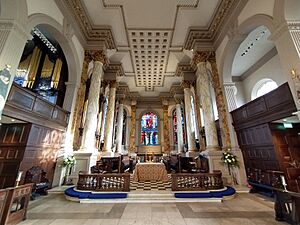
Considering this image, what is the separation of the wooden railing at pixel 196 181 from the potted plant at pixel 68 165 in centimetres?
404

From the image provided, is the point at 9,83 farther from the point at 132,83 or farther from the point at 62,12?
the point at 132,83

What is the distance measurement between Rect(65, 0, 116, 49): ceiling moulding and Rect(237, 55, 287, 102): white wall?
9.04 m

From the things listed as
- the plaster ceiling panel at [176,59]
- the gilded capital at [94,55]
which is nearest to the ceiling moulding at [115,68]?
the gilded capital at [94,55]

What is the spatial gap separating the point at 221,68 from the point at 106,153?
8.04m

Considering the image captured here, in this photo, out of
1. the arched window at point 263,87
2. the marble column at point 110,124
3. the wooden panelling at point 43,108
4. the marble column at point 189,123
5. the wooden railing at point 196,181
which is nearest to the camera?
the wooden railing at point 196,181

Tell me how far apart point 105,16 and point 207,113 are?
6.64 metres

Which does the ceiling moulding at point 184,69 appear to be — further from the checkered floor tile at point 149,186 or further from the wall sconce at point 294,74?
the checkered floor tile at point 149,186

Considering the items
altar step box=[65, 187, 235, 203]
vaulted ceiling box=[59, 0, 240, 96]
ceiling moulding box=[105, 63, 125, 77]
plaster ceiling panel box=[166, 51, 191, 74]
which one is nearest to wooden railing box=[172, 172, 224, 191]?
altar step box=[65, 187, 235, 203]

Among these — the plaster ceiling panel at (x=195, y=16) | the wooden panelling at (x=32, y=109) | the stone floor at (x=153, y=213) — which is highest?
the plaster ceiling panel at (x=195, y=16)

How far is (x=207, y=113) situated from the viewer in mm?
7414

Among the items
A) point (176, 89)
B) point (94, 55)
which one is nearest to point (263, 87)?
point (176, 89)

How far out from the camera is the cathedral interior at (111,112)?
376 centimetres

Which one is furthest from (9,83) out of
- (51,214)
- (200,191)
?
(200,191)

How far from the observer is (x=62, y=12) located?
6121mm
